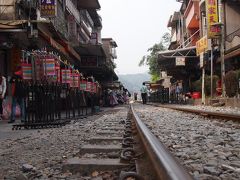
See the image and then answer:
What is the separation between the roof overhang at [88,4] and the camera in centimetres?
3644

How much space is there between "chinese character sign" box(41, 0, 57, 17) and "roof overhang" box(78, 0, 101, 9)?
1571cm

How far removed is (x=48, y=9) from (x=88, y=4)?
17994 millimetres

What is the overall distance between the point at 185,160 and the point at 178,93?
31.5m

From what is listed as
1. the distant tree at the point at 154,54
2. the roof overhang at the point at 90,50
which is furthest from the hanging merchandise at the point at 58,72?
the distant tree at the point at 154,54

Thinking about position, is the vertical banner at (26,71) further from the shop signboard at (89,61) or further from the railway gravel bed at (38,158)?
the shop signboard at (89,61)

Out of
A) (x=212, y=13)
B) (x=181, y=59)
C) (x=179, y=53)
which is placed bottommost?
(x=181, y=59)

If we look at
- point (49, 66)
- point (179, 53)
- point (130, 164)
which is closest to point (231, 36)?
point (179, 53)

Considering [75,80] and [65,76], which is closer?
[65,76]

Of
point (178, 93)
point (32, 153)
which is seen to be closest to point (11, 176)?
point (32, 153)

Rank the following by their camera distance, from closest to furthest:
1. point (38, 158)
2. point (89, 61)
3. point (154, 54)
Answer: point (38, 158) → point (89, 61) → point (154, 54)

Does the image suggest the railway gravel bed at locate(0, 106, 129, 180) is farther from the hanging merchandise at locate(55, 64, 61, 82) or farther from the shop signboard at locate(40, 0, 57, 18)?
the shop signboard at locate(40, 0, 57, 18)

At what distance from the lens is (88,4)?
1494 inches

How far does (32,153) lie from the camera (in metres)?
5.57

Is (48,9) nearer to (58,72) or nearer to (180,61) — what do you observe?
(58,72)
